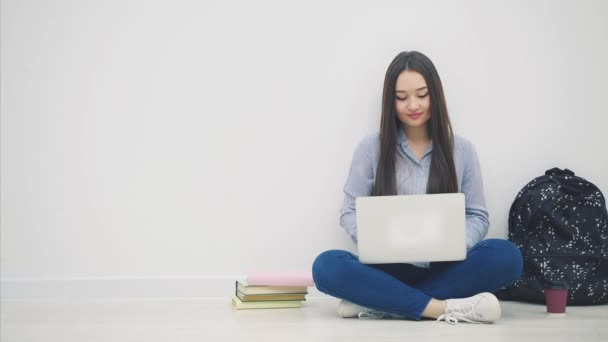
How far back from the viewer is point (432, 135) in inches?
103

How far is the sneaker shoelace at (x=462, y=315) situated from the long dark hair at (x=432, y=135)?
0.48 m

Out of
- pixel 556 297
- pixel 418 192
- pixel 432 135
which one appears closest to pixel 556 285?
pixel 556 297

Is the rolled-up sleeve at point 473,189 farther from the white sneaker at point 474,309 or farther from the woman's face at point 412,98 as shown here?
the white sneaker at point 474,309

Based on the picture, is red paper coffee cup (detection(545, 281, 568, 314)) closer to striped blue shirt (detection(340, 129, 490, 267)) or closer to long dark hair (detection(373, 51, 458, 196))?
striped blue shirt (detection(340, 129, 490, 267))

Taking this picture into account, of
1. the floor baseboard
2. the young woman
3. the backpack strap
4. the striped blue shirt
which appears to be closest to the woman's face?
the young woman

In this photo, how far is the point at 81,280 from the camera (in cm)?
288

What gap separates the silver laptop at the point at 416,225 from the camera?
2129 mm

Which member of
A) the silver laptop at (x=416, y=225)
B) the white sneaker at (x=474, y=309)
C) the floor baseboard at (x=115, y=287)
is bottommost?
the floor baseboard at (x=115, y=287)

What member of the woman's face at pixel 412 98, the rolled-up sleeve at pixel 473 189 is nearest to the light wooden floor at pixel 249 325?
the rolled-up sleeve at pixel 473 189

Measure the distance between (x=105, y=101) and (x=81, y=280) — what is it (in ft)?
2.45

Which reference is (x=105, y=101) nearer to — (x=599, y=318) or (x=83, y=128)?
(x=83, y=128)

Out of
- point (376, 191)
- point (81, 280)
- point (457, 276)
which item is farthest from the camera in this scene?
point (81, 280)

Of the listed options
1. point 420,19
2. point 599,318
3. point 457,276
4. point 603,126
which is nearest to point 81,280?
point 457,276

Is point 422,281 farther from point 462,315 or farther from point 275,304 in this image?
point 275,304
